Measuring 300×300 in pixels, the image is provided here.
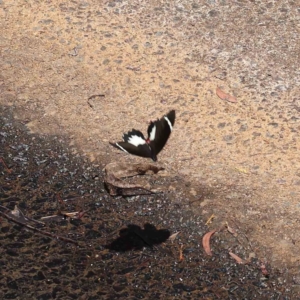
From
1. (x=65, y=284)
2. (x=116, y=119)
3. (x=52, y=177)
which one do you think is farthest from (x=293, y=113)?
(x=65, y=284)

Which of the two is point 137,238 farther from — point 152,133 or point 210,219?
point 152,133

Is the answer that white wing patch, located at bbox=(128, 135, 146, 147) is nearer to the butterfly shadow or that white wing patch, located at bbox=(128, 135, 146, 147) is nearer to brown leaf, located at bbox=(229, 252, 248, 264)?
the butterfly shadow

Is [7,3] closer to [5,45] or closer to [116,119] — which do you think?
[5,45]

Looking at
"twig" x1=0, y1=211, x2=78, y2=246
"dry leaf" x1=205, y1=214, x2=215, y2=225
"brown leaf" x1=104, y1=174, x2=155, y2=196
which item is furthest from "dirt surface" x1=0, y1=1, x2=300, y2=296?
"twig" x1=0, y1=211, x2=78, y2=246

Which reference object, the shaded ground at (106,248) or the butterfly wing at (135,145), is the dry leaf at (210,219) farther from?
the butterfly wing at (135,145)

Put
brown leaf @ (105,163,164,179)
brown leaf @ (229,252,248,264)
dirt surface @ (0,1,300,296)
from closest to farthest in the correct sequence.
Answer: brown leaf @ (229,252,248,264)
dirt surface @ (0,1,300,296)
brown leaf @ (105,163,164,179)

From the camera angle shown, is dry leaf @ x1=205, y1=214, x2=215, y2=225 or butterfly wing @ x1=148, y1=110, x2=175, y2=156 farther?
butterfly wing @ x1=148, y1=110, x2=175, y2=156

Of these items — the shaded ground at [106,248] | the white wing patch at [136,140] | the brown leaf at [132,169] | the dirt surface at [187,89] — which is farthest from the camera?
the white wing patch at [136,140]

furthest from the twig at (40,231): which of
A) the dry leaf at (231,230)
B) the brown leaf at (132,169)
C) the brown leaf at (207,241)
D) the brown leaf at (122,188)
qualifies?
the dry leaf at (231,230)

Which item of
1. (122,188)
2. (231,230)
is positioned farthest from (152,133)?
(231,230)
